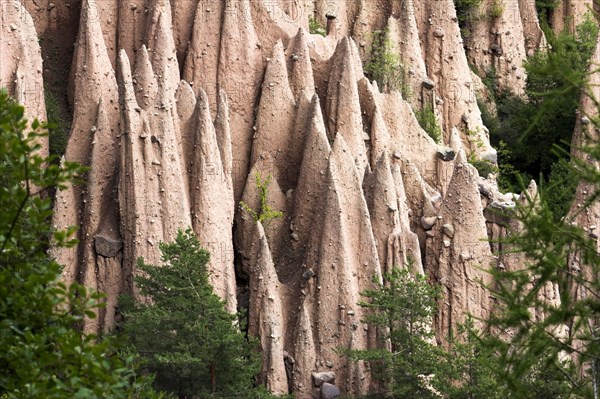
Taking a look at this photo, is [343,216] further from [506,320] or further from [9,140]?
[9,140]

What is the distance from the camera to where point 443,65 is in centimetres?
3250

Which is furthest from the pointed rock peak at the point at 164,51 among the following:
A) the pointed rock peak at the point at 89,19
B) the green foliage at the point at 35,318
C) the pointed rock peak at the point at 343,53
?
the green foliage at the point at 35,318

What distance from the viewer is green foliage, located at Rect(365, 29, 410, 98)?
104ft

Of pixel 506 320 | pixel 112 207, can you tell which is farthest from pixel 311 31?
pixel 506 320

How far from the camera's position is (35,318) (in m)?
13.7

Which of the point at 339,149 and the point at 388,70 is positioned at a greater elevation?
the point at 388,70

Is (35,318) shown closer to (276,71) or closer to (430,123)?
(276,71)

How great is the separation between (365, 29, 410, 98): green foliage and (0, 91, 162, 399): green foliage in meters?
18.1

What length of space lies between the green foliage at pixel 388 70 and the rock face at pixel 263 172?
967 mm

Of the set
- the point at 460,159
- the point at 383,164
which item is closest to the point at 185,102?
the point at 383,164

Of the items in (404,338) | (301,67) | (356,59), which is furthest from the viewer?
(356,59)

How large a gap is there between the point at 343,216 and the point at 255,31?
4497 millimetres

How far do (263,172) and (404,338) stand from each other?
4519mm

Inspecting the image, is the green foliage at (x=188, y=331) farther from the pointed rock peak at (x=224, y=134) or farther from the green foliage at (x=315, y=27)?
the green foliage at (x=315, y=27)
